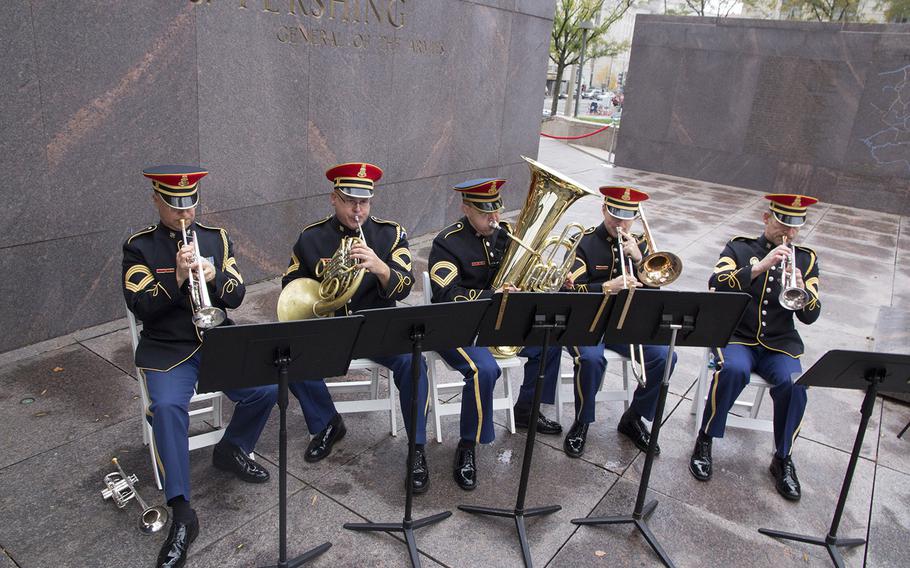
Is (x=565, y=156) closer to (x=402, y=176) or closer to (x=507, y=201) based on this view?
(x=507, y=201)

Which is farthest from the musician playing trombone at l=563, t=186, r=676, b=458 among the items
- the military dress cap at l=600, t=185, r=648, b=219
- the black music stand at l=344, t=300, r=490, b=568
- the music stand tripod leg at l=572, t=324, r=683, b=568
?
the black music stand at l=344, t=300, r=490, b=568

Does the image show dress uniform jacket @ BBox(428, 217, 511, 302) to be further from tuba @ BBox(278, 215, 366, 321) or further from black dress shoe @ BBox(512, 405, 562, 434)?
black dress shoe @ BBox(512, 405, 562, 434)

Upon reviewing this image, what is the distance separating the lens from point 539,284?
165 inches

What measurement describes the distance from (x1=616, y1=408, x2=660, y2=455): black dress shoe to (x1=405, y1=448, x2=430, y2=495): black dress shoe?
158 cm

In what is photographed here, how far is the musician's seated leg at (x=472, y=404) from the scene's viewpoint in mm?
4203

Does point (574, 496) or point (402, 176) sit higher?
point (402, 176)

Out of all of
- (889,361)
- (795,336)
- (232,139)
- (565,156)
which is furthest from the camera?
(565,156)

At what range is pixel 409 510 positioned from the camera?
3.56 m

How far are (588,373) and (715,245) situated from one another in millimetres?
7073

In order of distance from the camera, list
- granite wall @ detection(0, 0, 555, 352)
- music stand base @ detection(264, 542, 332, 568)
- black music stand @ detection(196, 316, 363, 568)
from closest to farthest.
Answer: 1. black music stand @ detection(196, 316, 363, 568)
2. music stand base @ detection(264, 542, 332, 568)
3. granite wall @ detection(0, 0, 555, 352)

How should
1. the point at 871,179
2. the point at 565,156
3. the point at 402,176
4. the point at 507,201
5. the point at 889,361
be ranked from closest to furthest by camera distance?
the point at 889,361, the point at 402,176, the point at 507,201, the point at 871,179, the point at 565,156

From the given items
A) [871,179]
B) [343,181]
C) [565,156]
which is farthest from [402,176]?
[871,179]

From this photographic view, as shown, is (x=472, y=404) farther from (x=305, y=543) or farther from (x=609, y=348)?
(x=305, y=543)

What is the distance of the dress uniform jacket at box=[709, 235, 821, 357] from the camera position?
4656 millimetres
